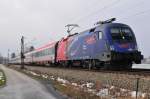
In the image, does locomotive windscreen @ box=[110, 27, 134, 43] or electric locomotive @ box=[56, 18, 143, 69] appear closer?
electric locomotive @ box=[56, 18, 143, 69]

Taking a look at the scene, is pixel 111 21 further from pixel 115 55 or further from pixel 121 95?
pixel 121 95

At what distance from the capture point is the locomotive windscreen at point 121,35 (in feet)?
89.9

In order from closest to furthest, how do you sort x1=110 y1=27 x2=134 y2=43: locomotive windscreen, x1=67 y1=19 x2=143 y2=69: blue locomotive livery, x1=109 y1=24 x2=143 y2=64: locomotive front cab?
x1=109 y1=24 x2=143 y2=64: locomotive front cab → x1=67 y1=19 x2=143 y2=69: blue locomotive livery → x1=110 y1=27 x2=134 y2=43: locomotive windscreen

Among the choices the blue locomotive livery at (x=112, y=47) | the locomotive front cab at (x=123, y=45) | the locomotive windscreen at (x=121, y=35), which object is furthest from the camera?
the locomotive windscreen at (x=121, y=35)

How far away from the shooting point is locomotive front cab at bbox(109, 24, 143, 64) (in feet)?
86.4

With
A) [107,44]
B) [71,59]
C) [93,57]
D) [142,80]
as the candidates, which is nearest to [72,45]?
[71,59]

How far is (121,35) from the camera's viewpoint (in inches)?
1090

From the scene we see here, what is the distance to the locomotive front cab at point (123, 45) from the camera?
86.4 feet

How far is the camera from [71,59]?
37.9 metres

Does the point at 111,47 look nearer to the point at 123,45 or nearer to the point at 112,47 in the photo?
the point at 112,47

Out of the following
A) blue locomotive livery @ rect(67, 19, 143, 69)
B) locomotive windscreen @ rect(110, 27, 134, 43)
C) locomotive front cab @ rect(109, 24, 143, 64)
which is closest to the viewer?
locomotive front cab @ rect(109, 24, 143, 64)

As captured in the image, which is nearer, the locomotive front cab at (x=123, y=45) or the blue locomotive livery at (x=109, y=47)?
the locomotive front cab at (x=123, y=45)

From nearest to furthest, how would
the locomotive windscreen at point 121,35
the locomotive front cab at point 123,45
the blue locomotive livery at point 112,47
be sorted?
the locomotive front cab at point 123,45 < the blue locomotive livery at point 112,47 < the locomotive windscreen at point 121,35

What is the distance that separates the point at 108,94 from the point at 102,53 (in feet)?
41.6
